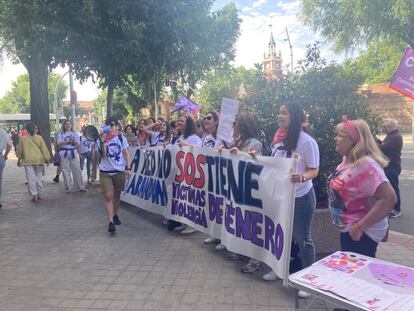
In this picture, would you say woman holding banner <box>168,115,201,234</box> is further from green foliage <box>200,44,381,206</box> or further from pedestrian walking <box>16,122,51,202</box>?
pedestrian walking <box>16,122,51,202</box>

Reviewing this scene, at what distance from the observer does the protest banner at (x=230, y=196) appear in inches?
154

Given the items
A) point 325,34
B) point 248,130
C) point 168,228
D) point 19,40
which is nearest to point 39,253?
point 168,228

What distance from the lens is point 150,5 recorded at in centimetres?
855

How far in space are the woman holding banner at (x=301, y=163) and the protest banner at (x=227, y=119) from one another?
4.08 feet

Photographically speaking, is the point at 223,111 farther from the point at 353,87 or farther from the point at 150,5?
the point at 150,5

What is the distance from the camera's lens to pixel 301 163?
3.86 metres

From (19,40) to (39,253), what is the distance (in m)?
6.14

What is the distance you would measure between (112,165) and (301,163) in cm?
346

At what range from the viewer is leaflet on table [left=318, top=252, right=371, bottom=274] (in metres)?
2.60

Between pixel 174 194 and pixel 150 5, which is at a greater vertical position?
pixel 150 5

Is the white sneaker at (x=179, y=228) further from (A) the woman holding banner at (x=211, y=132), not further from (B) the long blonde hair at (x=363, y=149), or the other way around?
(B) the long blonde hair at (x=363, y=149)

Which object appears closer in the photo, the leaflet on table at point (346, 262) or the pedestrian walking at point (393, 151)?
the leaflet on table at point (346, 262)

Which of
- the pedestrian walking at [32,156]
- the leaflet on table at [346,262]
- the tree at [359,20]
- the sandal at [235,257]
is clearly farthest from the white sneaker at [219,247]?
the tree at [359,20]

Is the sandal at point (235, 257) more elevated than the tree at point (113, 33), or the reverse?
the tree at point (113, 33)
